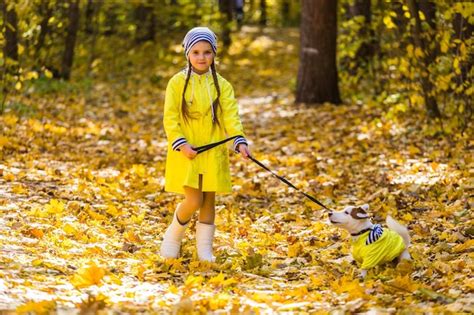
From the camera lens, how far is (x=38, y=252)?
15.8 feet

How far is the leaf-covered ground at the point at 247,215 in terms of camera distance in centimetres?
413

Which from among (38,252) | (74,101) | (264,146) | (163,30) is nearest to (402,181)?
(264,146)

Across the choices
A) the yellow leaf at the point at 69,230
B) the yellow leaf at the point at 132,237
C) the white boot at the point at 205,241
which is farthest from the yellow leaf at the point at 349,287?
the yellow leaf at the point at 69,230

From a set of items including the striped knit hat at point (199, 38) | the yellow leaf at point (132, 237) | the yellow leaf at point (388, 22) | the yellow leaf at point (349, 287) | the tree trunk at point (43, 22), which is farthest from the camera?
the tree trunk at point (43, 22)

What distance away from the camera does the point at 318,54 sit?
11.9m

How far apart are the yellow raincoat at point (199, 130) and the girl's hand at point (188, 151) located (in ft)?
0.33

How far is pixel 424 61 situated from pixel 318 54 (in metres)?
3.31

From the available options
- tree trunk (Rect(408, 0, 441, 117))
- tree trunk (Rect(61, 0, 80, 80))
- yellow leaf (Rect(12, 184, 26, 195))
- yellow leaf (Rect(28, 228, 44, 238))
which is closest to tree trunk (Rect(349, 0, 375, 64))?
tree trunk (Rect(408, 0, 441, 117))

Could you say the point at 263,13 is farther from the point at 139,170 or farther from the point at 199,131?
the point at 199,131

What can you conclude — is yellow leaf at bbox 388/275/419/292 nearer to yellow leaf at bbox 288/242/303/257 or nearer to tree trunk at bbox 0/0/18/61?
yellow leaf at bbox 288/242/303/257

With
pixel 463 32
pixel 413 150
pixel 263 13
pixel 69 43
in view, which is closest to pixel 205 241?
pixel 413 150

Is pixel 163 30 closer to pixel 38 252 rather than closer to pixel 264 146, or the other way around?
pixel 264 146

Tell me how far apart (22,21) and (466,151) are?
224 inches

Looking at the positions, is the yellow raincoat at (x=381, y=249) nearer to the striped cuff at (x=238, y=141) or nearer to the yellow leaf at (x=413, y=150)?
the striped cuff at (x=238, y=141)
